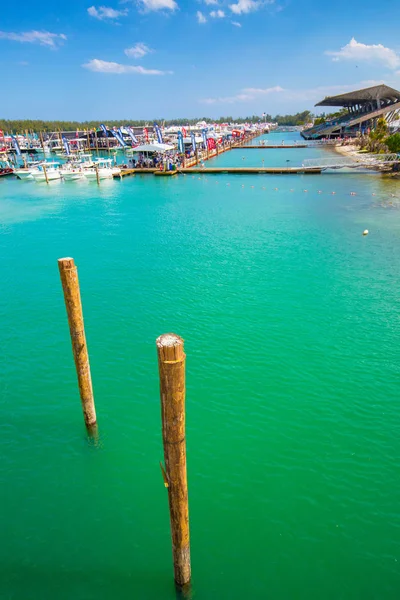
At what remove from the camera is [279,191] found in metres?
41.8

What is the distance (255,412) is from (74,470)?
500cm

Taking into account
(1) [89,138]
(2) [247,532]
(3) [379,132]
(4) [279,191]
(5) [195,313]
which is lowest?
(2) [247,532]

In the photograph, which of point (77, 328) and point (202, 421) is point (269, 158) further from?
point (77, 328)

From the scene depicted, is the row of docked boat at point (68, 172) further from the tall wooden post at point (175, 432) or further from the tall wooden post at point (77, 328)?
the tall wooden post at point (175, 432)

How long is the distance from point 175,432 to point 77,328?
174 inches

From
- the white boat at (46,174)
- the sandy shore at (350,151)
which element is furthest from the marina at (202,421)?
the sandy shore at (350,151)

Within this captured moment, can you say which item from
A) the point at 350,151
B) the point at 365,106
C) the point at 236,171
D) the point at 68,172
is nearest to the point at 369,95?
the point at 365,106

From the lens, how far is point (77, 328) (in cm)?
858

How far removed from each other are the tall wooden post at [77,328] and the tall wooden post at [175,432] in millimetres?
4055

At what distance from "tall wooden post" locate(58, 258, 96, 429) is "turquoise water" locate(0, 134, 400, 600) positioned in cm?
96

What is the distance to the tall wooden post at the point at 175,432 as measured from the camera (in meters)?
4.72

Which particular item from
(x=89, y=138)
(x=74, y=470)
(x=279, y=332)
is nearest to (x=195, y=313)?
(x=279, y=332)

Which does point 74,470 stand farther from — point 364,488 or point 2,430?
point 364,488

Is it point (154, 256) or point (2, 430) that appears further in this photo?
point (154, 256)
